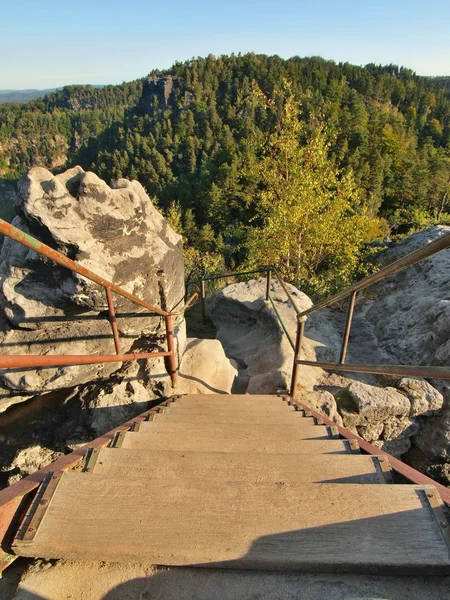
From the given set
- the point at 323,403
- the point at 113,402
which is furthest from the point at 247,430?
the point at 113,402

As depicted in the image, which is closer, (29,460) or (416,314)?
(29,460)

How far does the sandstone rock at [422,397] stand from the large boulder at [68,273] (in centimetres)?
329

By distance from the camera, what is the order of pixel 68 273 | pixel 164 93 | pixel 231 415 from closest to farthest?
pixel 231 415 < pixel 68 273 < pixel 164 93

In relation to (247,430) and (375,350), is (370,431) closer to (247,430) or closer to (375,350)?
(247,430)

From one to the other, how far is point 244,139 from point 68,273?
4501 centimetres

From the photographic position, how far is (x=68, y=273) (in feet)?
11.7

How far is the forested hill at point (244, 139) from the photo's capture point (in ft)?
177

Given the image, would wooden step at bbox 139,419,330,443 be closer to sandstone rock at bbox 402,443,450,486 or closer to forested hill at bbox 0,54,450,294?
sandstone rock at bbox 402,443,450,486

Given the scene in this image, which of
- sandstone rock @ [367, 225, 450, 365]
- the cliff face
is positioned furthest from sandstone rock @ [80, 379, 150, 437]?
the cliff face

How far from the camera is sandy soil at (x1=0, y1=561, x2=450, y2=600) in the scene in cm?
129

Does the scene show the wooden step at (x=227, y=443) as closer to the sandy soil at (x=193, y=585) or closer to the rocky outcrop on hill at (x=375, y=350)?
the sandy soil at (x=193, y=585)

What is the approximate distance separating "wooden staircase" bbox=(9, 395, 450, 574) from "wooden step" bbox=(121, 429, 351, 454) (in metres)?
0.34

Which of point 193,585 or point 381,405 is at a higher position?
point 193,585

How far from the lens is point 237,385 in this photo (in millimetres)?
5438
